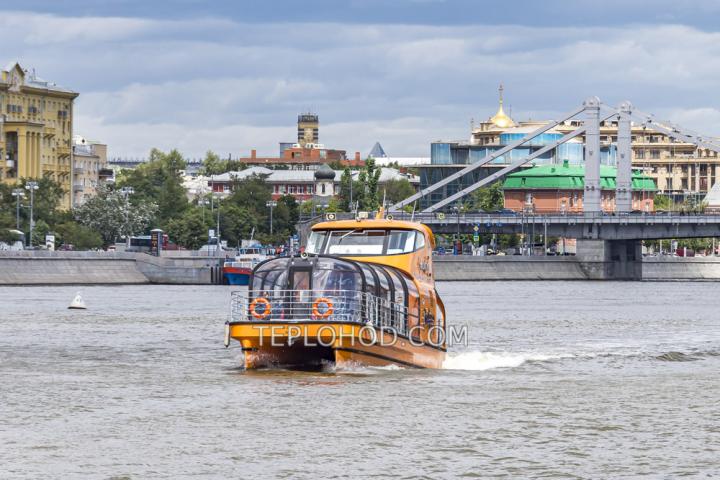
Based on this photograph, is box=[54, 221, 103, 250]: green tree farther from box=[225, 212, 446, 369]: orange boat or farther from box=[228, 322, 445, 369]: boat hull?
box=[228, 322, 445, 369]: boat hull

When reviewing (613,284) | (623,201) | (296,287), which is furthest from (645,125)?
(296,287)

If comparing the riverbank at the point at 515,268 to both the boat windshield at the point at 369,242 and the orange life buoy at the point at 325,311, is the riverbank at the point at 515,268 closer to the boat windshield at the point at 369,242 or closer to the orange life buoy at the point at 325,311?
the boat windshield at the point at 369,242

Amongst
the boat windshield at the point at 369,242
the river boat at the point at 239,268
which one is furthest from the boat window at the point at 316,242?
the river boat at the point at 239,268

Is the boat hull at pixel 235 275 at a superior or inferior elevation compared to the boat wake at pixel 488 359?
superior

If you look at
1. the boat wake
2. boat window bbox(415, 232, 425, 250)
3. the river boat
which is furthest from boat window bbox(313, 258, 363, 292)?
the river boat

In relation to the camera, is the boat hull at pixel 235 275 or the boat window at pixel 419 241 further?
the boat hull at pixel 235 275

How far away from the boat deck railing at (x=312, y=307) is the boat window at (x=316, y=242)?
4529mm

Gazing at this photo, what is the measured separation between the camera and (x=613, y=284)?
16000 centimetres

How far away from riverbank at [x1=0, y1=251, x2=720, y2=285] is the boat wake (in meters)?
75.5

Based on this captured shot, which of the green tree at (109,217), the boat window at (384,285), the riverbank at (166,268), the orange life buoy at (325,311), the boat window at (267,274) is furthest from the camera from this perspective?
the green tree at (109,217)

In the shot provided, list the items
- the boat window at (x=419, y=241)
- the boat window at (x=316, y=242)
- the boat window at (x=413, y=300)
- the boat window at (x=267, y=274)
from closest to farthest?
the boat window at (x=267, y=274) → the boat window at (x=413, y=300) → the boat window at (x=419, y=241) → the boat window at (x=316, y=242)

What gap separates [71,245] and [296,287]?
126996 mm

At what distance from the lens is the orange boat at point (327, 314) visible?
43.4 meters

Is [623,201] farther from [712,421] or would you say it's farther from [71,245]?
[712,421]
